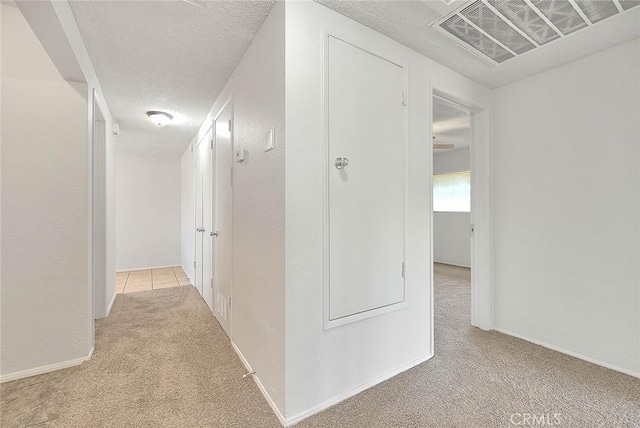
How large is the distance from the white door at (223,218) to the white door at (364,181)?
112cm

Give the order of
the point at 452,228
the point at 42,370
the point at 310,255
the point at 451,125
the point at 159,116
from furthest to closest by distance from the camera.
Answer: the point at 452,228
the point at 451,125
the point at 159,116
the point at 42,370
the point at 310,255

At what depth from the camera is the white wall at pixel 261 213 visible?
4.86 ft

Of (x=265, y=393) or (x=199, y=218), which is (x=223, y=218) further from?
(x=265, y=393)

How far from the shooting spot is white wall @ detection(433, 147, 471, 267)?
5.54 meters

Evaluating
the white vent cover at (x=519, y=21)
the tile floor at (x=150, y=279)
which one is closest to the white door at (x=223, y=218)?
the white vent cover at (x=519, y=21)

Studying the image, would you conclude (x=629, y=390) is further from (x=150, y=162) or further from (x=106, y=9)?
(x=150, y=162)

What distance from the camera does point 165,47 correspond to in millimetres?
1953

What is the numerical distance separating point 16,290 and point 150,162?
4391 mm

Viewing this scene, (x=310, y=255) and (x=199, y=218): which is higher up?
(x=199, y=218)

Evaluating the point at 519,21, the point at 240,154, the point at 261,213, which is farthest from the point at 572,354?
the point at 240,154

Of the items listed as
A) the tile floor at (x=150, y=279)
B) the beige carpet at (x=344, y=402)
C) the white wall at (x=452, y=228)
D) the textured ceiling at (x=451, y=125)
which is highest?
the textured ceiling at (x=451, y=125)

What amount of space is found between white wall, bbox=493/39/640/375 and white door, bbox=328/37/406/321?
52.7 inches

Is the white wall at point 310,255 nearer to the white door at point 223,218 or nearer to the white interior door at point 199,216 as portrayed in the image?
the white door at point 223,218

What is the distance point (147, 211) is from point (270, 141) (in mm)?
5238
